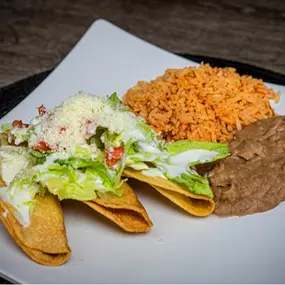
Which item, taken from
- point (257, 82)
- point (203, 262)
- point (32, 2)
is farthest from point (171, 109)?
point (32, 2)

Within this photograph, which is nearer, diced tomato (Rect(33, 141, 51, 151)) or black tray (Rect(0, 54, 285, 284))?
diced tomato (Rect(33, 141, 51, 151))

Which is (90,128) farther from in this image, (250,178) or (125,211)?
(250,178)

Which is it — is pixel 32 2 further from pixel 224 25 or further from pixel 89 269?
pixel 89 269

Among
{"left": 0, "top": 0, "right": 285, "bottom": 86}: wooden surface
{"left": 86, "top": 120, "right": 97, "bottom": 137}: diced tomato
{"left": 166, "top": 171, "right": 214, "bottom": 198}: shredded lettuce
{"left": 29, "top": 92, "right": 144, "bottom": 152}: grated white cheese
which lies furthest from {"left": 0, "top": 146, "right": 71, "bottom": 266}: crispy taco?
{"left": 0, "top": 0, "right": 285, "bottom": 86}: wooden surface

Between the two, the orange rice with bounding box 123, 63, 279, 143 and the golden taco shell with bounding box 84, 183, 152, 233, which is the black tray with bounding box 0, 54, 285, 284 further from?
the golden taco shell with bounding box 84, 183, 152, 233

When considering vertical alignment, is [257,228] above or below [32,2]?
above

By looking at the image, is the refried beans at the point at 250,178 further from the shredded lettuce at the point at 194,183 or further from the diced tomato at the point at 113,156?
the diced tomato at the point at 113,156

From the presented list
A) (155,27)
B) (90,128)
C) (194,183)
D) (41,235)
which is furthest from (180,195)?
(155,27)
